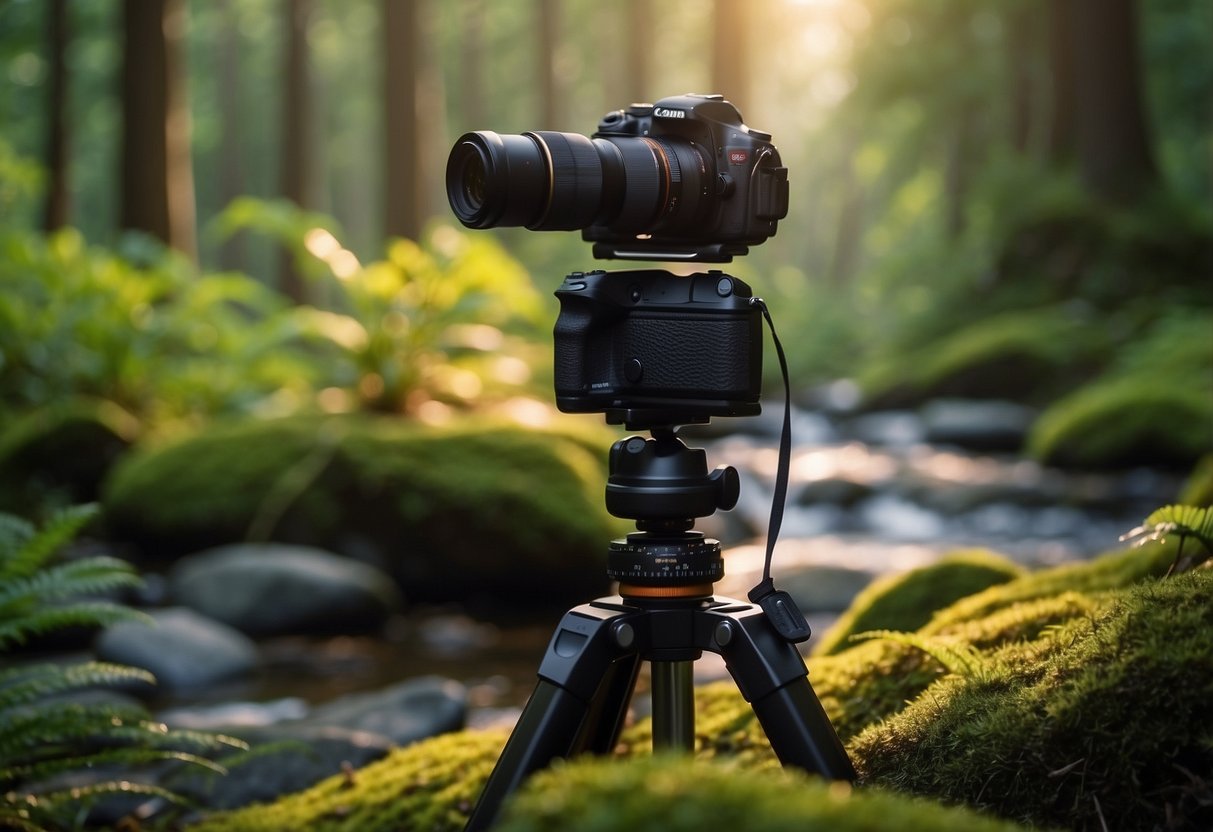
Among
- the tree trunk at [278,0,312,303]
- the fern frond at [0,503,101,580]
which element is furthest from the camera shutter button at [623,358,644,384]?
the tree trunk at [278,0,312,303]

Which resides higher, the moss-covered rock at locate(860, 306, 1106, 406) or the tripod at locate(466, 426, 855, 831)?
the tripod at locate(466, 426, 855, 831)

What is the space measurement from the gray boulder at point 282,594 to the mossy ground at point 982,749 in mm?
3165

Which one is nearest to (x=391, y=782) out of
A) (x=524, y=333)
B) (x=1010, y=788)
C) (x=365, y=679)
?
(x=1010, y=788)

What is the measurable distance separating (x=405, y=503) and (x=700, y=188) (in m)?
4.77

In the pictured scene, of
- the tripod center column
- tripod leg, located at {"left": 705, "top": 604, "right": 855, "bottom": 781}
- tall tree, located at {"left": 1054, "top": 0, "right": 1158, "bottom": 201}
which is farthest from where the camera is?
tall tree, located at {"left": 1054, "top": 0, "right": 1158, "bottom": 201}

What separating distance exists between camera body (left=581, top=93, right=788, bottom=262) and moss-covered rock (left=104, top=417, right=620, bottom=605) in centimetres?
437

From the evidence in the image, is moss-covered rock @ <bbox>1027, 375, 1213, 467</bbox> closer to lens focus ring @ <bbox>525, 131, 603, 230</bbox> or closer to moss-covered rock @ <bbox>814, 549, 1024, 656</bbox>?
moss-covered rock @ <bbox>814, 549, 1024, 656</bbox>

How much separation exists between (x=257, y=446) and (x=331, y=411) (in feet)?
2.08

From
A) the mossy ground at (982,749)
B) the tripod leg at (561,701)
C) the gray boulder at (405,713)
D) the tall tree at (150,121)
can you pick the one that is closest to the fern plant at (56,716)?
the mossy ground at (982,749)

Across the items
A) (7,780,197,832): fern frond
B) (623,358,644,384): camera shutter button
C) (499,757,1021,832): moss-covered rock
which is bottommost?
(7,780,197,832): fern frond

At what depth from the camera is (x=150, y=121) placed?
11.9 metres

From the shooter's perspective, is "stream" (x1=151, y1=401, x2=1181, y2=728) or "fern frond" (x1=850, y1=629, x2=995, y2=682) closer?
"fern frond" (x1=850, y1=629, x2=995, y2=682)

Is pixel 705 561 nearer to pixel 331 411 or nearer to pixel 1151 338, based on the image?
pixel 331 411

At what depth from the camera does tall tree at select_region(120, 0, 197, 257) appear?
11766 mm
